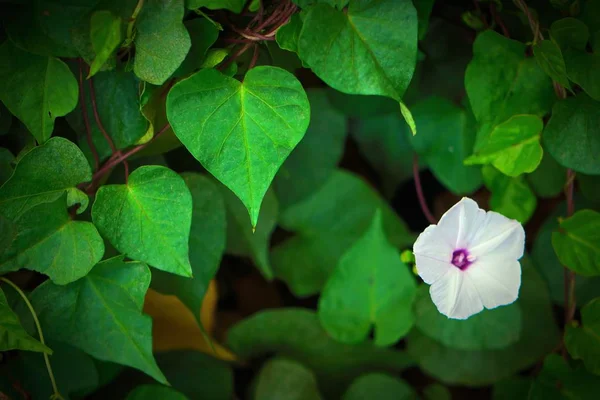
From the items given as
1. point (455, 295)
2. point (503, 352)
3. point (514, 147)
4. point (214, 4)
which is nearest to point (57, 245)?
point (214, 4)

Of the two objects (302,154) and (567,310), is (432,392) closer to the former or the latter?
(567,310)

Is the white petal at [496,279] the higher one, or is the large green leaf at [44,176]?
the large green leaf at [44,176]

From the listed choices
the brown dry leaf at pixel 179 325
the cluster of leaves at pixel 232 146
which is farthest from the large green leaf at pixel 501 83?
the brown dry leaf at pixel 179 325

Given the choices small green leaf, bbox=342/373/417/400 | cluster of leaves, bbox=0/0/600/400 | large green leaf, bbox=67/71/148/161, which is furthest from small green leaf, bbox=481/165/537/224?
large green leaf, bbox=67/71/148/161

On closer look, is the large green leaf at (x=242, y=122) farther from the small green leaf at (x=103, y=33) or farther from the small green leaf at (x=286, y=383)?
the small green leaf at (x=286, y=383)

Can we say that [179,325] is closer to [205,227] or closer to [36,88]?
[205,227]

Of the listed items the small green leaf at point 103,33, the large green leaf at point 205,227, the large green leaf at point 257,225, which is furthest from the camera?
the large green leaf at point 257,225

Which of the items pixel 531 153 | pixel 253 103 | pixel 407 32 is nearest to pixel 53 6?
pixel 253 103
